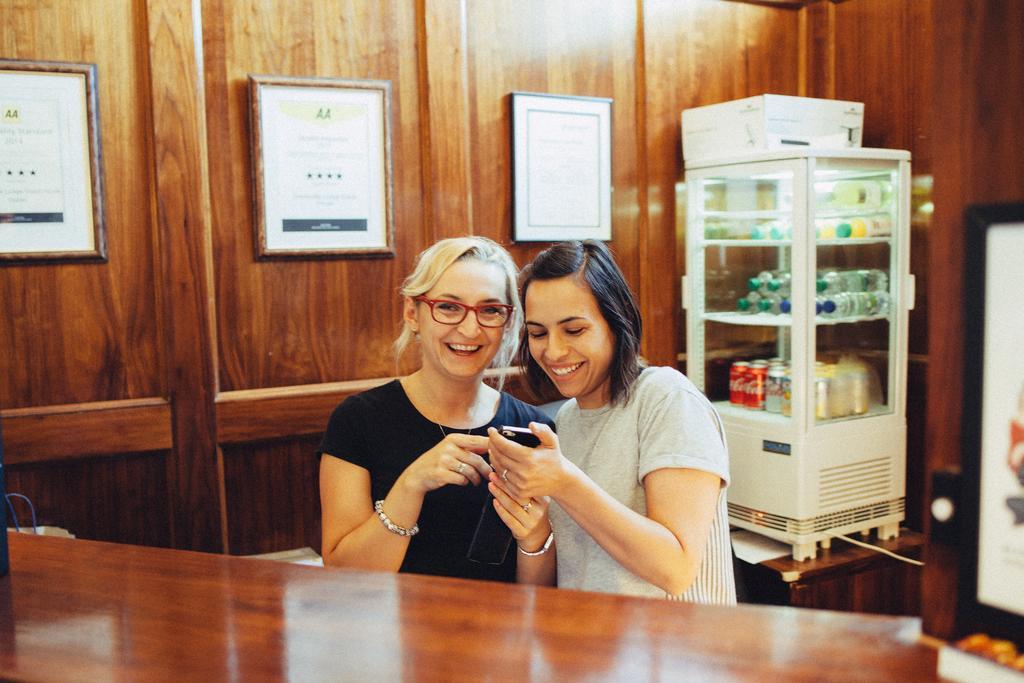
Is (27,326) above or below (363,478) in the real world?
above

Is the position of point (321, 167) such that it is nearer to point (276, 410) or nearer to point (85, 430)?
point (276, 410)

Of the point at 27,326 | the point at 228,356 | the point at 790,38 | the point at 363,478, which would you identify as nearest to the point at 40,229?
the point at 27,326

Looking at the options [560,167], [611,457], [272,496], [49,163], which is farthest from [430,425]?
[560,167]

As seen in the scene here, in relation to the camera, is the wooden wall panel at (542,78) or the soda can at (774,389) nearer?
the wooden wall panel at (542,78)

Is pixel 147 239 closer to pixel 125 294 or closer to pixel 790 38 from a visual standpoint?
pixel 125 294

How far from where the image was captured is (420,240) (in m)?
3.38

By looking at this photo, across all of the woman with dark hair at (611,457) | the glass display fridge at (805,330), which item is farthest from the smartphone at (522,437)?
the glass display fridge at (805,330)

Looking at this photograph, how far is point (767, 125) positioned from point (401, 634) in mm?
3146

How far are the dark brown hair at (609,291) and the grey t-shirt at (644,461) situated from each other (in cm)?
4

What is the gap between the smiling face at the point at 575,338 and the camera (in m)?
1.78

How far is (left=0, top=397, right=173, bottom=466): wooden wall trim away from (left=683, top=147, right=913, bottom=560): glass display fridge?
7.31ft

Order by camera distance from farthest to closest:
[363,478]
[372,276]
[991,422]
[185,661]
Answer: [372,276] → [363,478] → [185,661] → [991,422]

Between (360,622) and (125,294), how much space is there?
2260mm

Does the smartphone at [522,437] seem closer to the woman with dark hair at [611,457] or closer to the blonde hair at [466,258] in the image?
the woman with dark hair at [611,457]
